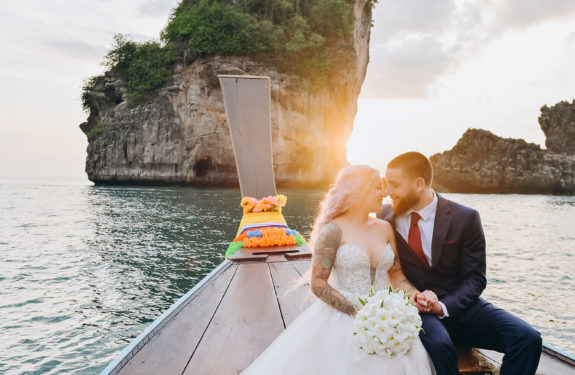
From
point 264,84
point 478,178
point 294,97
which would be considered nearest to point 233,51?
point 294,97

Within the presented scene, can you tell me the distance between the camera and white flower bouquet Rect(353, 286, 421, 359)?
164 cm

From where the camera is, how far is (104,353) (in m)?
4.73

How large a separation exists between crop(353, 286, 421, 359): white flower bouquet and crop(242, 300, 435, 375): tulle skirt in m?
0.18

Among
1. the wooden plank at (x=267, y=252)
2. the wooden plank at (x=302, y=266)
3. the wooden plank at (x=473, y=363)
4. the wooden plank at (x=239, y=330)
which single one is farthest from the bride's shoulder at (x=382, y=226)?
the wooden plank at (x=267, y=252)

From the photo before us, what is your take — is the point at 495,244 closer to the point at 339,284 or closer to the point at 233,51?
the point at 339,284

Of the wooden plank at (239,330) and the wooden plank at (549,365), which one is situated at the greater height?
the wooden plank at (549,365)

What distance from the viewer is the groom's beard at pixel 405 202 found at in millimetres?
2424

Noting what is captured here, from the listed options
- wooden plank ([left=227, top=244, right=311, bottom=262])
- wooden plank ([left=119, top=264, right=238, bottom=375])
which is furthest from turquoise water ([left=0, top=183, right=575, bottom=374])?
wooden plank ([left=119, top=264, right=238, bottom=375])

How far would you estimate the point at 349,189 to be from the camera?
2.29 meters

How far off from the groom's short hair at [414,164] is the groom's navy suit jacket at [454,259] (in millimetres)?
232

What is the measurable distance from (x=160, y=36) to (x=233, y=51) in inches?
523

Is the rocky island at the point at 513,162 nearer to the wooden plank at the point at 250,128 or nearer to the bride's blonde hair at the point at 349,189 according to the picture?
the wooden plank at the point at 250,128

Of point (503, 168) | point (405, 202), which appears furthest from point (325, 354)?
point (503, 168)

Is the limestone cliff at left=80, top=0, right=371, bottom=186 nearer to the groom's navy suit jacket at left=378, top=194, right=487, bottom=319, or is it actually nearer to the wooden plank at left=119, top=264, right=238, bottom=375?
the wooden plank at left=119, top=264, right=238, bottom=375
